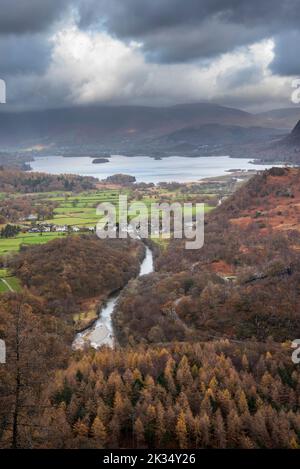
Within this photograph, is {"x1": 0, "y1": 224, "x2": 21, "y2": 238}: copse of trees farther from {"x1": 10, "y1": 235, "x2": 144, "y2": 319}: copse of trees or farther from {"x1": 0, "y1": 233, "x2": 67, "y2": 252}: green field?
{"x1": 10, "y1": 235, "x2": 144, "y2": 319}: copse of trees

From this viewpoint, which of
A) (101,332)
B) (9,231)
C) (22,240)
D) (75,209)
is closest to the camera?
(101,332)

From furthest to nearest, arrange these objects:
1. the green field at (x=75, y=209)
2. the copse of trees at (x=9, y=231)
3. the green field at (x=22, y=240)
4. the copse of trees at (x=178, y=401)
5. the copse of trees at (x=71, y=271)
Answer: the copse of trees at (x=9, y=231), the green field at (x=75, y=209), the green field at (x=22, y=240), the copse of trees at (x=71, y=271), the copse of trees at (x=178, y=401)

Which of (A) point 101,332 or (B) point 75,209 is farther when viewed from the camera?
(B) point 75,209

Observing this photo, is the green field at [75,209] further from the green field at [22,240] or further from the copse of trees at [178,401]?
the copse of trees at [178,401]

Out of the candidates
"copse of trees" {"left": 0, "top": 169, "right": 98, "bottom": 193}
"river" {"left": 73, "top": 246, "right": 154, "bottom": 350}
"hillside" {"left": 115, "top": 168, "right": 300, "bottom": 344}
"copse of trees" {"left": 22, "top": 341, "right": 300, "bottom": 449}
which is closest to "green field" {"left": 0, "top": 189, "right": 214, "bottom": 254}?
"copse of trees" {"left": 0, "top": 169, "right": 98, "bottom": 193}

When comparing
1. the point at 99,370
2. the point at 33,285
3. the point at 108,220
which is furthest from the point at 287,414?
the point at 108,220

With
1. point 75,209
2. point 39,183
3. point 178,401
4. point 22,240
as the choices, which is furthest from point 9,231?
point 39,183

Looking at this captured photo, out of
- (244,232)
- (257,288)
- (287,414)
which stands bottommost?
(287,414)

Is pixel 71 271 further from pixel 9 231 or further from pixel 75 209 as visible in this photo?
pixel 75 209

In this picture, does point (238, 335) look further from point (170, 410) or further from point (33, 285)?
point (33, 285)

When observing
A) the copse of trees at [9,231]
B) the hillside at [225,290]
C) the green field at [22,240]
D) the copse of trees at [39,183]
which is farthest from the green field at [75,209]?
the hillside at [225,290]

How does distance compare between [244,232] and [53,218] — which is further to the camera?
[53,218]
